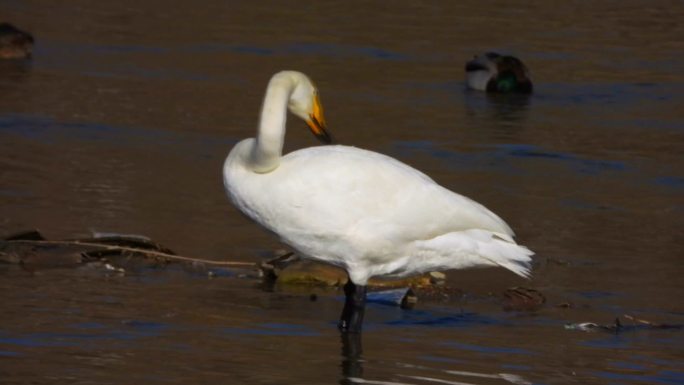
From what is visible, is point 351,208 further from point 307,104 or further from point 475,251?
point 475,251

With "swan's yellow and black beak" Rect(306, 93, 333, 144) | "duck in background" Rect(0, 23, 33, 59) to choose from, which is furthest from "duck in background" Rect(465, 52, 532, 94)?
"swan's yellow and black beak" Rect(306, 93, 333, 144)

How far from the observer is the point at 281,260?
9727 mm

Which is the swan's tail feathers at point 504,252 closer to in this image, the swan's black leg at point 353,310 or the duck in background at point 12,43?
the swan's black leg at point 353,310

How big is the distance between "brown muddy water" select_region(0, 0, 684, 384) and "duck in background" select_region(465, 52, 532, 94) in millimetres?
182

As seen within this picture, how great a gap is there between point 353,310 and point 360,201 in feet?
1.95

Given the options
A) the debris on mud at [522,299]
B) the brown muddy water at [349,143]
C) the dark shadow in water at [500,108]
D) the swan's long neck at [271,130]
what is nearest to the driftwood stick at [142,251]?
the brown muddy water at [349,143]

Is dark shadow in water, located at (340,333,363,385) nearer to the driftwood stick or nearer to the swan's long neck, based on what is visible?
the swan's long neck

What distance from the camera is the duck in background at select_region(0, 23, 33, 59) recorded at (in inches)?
711

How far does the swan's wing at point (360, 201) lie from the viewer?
8148mm

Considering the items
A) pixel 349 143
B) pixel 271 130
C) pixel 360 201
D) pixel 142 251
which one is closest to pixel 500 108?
pixel 349 143

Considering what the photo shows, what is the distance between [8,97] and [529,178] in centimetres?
536

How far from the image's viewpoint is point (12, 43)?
1816 cm

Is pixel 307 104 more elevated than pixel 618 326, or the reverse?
pixel 307 104

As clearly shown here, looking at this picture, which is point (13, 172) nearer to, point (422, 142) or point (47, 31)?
point (422, 142)
